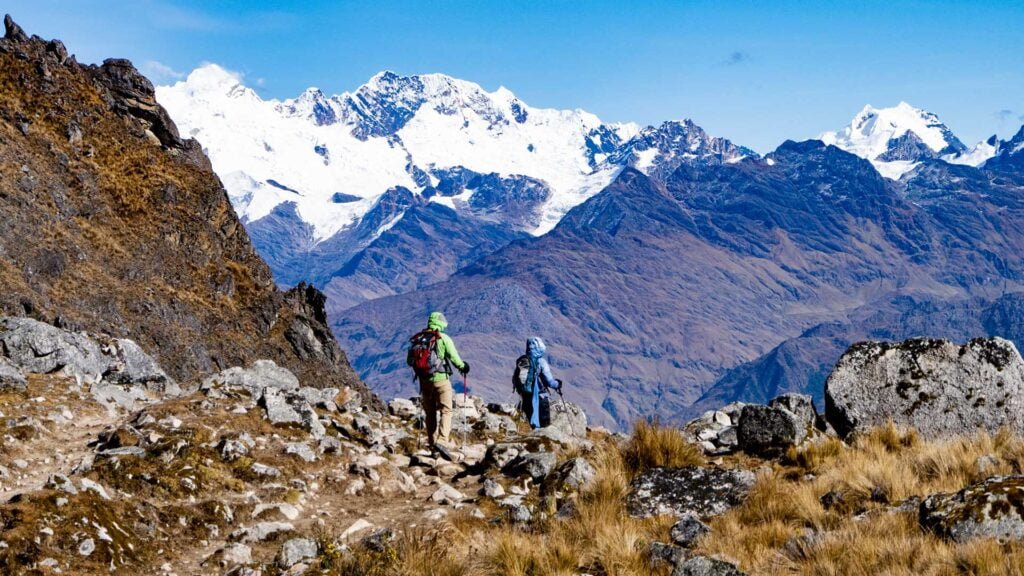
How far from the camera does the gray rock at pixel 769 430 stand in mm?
13391

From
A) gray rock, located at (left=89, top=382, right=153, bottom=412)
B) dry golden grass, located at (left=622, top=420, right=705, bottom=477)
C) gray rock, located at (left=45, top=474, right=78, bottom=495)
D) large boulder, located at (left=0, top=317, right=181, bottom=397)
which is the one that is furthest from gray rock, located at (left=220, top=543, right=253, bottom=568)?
gray rock, located at (left=89, top=382, right=153, bottom=412)

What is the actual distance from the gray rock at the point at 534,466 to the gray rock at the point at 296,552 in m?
4.70

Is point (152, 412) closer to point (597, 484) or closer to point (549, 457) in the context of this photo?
point (549, 457)

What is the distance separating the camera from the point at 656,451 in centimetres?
1220

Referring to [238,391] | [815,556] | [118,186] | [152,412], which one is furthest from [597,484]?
[118,186]

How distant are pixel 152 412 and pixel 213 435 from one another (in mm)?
1910

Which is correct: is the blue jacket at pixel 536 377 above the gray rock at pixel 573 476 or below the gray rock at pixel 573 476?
above

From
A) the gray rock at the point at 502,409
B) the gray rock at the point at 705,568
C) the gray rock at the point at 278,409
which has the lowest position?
the gray rock at the point at 705,568

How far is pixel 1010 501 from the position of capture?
7.25 meters

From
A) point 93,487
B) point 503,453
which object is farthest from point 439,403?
point 93,487

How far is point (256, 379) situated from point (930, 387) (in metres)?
17.5

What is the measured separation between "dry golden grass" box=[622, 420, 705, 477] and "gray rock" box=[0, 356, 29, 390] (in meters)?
12.4

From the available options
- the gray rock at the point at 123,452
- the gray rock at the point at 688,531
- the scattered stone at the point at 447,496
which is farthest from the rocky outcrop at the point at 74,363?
the gray rock at the point at 688,531

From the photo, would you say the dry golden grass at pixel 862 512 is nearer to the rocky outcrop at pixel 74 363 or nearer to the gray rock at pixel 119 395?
the gray rock at pixel 119 395
